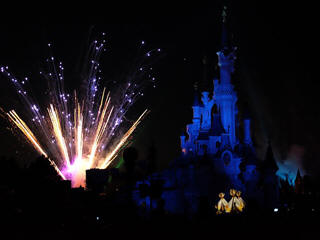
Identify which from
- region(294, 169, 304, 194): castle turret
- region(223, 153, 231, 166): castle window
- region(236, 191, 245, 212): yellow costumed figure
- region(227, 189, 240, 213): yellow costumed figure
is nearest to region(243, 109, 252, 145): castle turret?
region(223, 153, 231, 166): castle window

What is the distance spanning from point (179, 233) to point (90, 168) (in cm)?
1896

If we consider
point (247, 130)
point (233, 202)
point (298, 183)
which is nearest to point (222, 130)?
point (247, 130)

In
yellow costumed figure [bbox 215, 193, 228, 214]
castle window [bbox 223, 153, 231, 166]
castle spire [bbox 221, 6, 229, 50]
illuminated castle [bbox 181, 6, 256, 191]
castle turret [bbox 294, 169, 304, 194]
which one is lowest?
yellow costumed figure [bbox 215, 193, 228, 214]

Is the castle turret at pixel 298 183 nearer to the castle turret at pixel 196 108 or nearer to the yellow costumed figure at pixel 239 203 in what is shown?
the castle turret at pixel 196 108

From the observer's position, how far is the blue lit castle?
50.1m

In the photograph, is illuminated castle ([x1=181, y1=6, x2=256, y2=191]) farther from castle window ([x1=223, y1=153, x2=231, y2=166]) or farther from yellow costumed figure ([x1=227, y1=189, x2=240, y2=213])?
yellow costumed figure ([x1=227, y1=189, x2=240, y2=213])

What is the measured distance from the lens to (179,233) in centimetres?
2333

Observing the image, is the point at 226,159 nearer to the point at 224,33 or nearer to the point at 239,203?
the point at 239,203

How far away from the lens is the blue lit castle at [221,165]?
50.1 m

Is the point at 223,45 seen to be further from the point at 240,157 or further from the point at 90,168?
the point at 90,168

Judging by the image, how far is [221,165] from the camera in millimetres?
50656

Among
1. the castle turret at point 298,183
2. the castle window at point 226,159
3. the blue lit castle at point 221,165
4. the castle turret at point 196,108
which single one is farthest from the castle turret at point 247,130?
the castle turret at point 298,183

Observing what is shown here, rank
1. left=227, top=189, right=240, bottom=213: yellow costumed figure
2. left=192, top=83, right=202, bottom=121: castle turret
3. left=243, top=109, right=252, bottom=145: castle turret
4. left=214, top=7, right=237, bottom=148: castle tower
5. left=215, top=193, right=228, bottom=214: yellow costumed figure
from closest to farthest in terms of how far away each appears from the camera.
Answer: left=215, top=193, right=228, bottom=214: yellow costumed figure, left=227, top=189, right=240, bottom=213: yellow costumed figure, left=214, top=7, right=237, bottom=148: castle tower, left=243, top=109, right=252, bottom=145: castle turret, left=192, top=83, right=202, bottom=121: castle turret

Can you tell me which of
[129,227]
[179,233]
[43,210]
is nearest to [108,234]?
[129,227]
